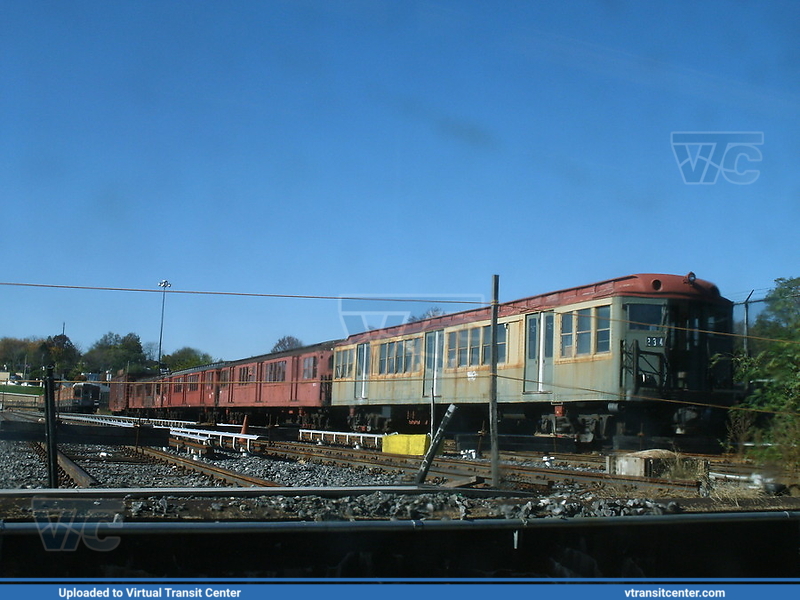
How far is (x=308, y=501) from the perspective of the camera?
4.52m

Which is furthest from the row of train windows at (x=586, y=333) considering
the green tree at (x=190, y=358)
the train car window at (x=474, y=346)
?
the green tree at (x=190, y=358)

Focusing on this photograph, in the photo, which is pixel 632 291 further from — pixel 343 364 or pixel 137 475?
pixel 343 364

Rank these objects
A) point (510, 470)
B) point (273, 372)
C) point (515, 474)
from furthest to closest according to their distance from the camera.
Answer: point (273, 372), point (510, 470), point (515, 474)

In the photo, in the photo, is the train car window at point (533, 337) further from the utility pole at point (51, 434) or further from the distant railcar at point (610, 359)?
the utility pole at point (51, 434)

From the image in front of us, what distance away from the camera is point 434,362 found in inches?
736

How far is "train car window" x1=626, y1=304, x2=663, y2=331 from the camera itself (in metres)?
14.1

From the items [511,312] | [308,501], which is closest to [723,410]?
[511,312]

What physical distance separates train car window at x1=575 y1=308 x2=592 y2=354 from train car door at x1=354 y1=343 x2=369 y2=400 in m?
8.74

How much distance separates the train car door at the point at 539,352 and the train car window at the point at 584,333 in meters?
0.62

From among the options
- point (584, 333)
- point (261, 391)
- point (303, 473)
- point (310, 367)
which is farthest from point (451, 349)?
point (261, 391)

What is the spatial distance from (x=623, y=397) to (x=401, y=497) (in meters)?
9.97

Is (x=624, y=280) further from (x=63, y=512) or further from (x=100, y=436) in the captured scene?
(x=63, y=512)

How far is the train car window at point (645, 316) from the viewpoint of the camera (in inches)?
555

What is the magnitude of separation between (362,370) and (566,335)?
8.93m
